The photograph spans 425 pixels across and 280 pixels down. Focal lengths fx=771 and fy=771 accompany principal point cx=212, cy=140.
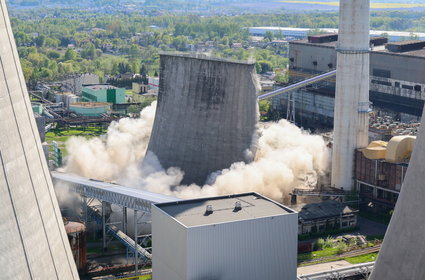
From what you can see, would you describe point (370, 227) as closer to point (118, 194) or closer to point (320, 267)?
point (320, 267)

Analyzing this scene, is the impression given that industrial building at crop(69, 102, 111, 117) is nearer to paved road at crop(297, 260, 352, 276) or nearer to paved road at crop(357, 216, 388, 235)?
paved road at crop(357, 216, 388, 235)

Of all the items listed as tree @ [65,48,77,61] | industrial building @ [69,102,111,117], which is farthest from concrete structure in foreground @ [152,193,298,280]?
tree @ [65,48,77,61]

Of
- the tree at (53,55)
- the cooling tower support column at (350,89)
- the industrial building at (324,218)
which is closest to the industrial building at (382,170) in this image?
the cooling tower support column at (350,89)

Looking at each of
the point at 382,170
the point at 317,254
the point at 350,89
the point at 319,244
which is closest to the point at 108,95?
the point at 350,89

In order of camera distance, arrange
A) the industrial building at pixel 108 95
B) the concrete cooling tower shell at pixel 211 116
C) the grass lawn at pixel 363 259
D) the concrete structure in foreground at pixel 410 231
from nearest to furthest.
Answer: the concrete structure in foreground at pixel 410 231 < the grass lawn at pixel 363 259 < the concrete cooling tower shell at pixel 211 116 < the industrial building at pixel 108 95

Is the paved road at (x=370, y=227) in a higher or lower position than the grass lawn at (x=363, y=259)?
lower

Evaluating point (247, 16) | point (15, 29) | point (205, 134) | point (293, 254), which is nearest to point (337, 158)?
point (205, 134)

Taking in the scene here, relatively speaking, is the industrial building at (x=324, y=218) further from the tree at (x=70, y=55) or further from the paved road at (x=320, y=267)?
the tree at (x=70, y=55)
